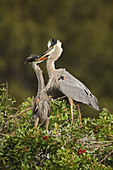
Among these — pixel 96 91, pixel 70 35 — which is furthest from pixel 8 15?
pixel 96 91

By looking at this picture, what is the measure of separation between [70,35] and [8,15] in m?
2.40

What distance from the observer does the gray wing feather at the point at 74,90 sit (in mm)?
4605

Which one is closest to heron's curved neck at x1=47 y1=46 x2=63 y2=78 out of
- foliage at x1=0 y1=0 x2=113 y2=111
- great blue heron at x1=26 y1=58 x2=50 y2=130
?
great blue heron at x1=26 y1=58 x2=50 y2=130

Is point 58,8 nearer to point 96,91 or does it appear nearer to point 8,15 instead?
point 8,15

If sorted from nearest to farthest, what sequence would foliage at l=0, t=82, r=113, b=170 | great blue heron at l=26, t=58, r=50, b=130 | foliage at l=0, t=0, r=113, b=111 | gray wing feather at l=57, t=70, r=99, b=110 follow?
foliage at l=0, t=82, r=113, b=170 → great blue heron at l=26, t=58, r=50, b=130 → gray wing feather at l=57, t=70, r=99, b=110 → foliage at l=0, t=0, r=113, b=111

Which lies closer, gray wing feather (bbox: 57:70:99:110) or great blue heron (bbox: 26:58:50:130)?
great blue heron (bbox: 26:58:50:130)

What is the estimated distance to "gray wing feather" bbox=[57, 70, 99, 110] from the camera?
15.1 feet

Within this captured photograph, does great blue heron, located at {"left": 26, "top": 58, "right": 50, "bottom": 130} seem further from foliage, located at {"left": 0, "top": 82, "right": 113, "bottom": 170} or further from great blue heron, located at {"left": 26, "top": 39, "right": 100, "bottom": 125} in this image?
great blue heron, located at {"left": 26, "top": 39, "right": 100, "bottom": 125}

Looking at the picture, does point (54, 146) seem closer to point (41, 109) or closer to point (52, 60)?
point (41, 109)

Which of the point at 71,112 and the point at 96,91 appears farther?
the point at 96,91

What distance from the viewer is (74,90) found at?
15.2 feet

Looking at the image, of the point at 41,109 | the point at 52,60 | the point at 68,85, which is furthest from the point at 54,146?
the point at 52,60

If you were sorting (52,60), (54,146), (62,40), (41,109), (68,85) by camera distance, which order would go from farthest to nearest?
(62,40)
(52,60)
(68,85)
(41,109)
(54,146)

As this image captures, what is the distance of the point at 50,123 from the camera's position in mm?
3871
